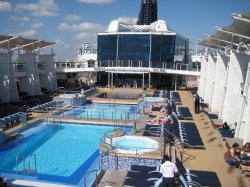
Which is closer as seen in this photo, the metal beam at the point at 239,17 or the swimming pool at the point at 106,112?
the metal beam at the point at 239,17

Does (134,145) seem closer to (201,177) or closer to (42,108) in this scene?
(201,177)

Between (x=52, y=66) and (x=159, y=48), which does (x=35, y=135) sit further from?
(x=159, y=48)

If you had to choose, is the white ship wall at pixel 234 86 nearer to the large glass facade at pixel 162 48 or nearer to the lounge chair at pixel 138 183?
the lounge chair at pixel 138 183

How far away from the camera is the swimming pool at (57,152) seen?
27.7ft

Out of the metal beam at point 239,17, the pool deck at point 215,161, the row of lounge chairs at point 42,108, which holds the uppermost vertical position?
the metal beam at point 239,17

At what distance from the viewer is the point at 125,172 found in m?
6.86

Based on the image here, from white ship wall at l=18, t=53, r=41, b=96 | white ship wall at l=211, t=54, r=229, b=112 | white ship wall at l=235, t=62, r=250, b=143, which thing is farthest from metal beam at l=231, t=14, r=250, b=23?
white ship wall at l=18, t=53, r=41, b=96

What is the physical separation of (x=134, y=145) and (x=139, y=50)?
18.3 metres

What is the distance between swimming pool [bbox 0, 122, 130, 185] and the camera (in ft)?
27.7

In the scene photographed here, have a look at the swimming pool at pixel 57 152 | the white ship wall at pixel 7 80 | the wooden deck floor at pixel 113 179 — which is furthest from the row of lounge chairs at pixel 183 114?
the white ship wall at pixel 7 80

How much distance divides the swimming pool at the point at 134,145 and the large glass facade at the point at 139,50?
16613 mm

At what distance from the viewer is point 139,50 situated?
2606 centimetres

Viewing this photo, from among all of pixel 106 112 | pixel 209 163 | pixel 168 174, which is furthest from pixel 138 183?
pixel 106 112

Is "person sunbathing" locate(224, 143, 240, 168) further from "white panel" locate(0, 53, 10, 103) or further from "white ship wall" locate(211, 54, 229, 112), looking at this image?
"white panel" locate(0, 53, 10, 103)
